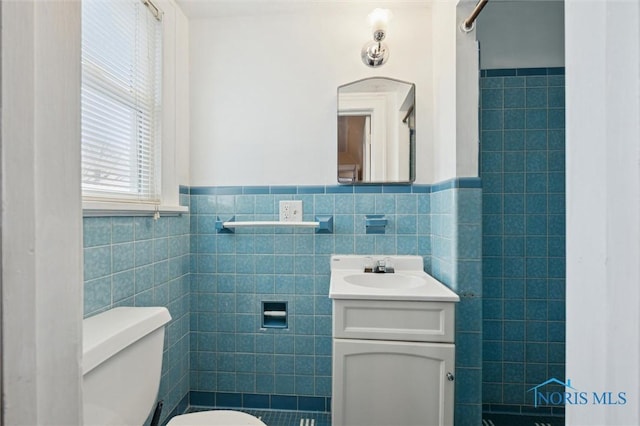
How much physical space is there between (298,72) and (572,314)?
173 cm

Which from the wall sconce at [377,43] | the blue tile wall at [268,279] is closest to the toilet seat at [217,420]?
the blue tile wall at [268,279]

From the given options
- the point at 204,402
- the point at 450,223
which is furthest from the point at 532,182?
the point at 204,402

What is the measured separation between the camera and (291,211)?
67.5 inches

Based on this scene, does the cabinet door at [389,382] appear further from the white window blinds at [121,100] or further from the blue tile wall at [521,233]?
the white window blinds at [121,100]

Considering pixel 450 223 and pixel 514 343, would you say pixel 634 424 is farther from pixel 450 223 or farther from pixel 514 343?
pixel 514 343

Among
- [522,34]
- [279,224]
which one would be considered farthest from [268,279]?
[522,34]

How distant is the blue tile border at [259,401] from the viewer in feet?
5.49

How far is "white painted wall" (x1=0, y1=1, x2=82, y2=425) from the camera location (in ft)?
0.87

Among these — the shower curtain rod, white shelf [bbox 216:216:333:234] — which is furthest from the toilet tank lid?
the shower curtain rod

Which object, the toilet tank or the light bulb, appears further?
the light bulb

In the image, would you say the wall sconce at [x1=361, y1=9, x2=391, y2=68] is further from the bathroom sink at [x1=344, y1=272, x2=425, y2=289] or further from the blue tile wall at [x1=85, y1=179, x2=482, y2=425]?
the bathroom sink at [x1=344, y1=272, x2=425, y2=289]

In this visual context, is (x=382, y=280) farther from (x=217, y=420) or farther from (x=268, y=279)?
(x=217, y=420)

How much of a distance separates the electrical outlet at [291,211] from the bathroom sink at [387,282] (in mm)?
323

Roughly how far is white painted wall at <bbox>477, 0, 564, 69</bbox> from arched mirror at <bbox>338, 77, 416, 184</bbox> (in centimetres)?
51
